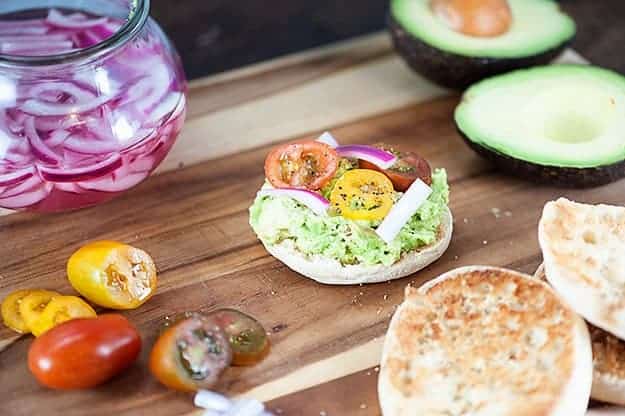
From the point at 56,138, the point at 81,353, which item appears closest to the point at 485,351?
the point at 81,353

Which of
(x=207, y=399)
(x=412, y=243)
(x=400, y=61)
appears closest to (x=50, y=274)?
(x=207, y=399)

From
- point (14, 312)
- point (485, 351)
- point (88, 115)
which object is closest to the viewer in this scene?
point (485, 351)

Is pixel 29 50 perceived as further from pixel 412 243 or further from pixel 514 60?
pixel 514 60

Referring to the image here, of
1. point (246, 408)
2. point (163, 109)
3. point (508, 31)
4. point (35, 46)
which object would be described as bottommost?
point (246, 408)

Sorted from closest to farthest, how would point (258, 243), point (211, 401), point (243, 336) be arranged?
1. point (211, 401)
2. point (243, 336)
3. point (258, 243)

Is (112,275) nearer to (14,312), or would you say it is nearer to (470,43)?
(14,312)

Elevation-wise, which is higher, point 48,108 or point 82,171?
point 48,108

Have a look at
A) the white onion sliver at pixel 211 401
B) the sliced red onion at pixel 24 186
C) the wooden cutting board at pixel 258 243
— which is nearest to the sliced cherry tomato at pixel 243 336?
the wooden cutting board at pixel 258 243

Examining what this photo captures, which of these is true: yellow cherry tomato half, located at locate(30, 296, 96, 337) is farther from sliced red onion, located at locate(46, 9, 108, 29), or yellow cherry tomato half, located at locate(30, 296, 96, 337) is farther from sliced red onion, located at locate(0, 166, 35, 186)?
sliced red onion, located at locate(46, 9, 108, 29)
